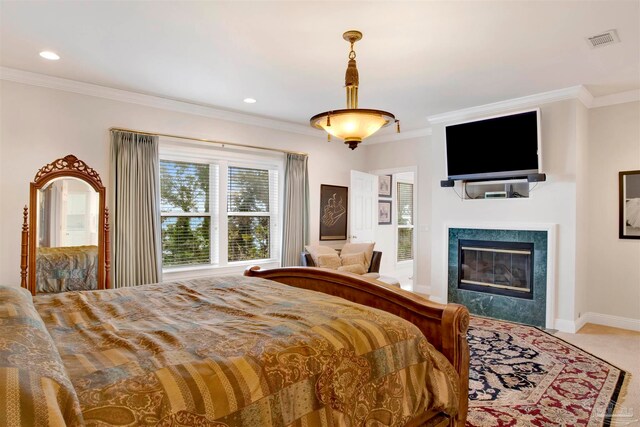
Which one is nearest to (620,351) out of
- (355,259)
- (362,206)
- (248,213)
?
(355,259)

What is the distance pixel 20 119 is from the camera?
3.74 meters

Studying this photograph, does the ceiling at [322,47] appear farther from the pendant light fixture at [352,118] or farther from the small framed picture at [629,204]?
the small framed picture at [629,204]

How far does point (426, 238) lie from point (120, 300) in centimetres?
485

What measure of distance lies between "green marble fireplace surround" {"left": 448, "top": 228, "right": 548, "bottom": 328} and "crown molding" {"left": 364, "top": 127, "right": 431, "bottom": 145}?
1.76m

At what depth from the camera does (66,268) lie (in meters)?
3.88

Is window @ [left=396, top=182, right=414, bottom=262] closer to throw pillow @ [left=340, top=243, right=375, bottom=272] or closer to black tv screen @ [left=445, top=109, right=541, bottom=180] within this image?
throw pillow @ [left=340, top=243, right=375, bottom=272]

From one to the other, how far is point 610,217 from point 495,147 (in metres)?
1.58

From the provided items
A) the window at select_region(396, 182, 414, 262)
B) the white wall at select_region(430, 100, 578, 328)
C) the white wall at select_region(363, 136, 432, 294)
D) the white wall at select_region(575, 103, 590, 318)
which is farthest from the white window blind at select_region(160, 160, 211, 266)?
the window at select_region(396, 182, 414, 262)

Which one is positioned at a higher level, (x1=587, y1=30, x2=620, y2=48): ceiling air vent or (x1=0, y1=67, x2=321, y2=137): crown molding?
(x1=587, y1=30, x2=620, y2=48): ceiling air vent

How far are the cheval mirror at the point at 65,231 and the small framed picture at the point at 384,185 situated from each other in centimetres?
525

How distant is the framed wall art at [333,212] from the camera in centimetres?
626

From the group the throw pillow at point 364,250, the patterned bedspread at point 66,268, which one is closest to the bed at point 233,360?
the patterned bedspread at point 66,268

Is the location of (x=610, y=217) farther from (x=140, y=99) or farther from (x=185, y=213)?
(x=140, y=99)

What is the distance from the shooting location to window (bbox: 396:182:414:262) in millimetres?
8477
